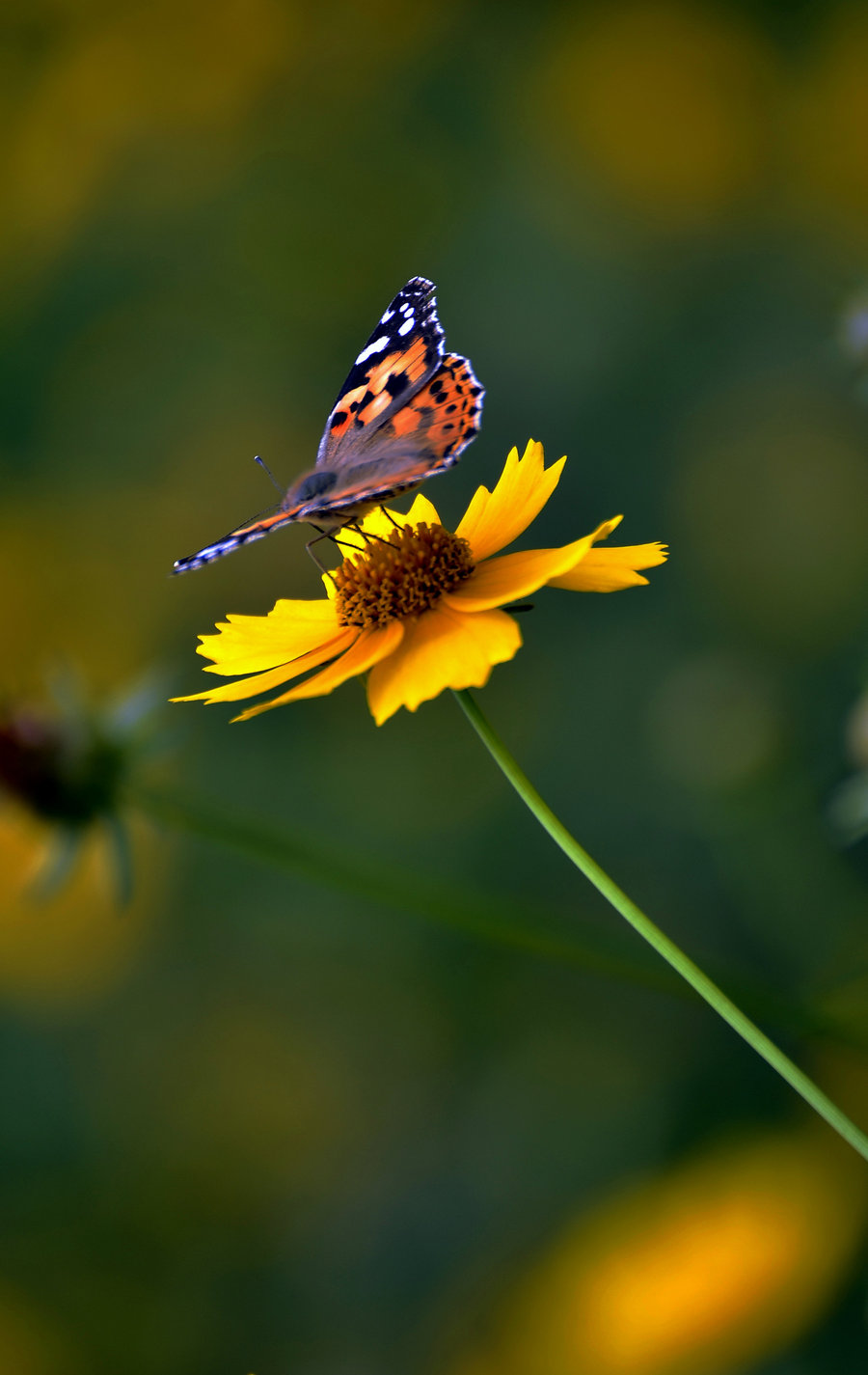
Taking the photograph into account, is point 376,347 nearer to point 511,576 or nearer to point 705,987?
point 511,576

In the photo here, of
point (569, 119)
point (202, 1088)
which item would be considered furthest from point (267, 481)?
point (202, 1088)

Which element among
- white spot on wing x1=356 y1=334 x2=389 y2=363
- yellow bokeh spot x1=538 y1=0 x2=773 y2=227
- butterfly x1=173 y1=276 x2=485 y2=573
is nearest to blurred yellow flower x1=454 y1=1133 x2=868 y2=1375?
butterfly x1=173 y1=276 x2=485 y2=573

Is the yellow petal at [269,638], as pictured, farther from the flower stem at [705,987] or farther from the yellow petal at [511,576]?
the flower stem at [705,987]

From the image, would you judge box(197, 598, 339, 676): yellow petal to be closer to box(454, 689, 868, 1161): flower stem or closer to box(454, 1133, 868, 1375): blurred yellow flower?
box(454, 689, 868, 1161): flower stem

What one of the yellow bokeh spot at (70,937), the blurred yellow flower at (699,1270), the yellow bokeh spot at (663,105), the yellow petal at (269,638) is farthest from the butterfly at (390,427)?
the yellow bokeh spot at (663,105)

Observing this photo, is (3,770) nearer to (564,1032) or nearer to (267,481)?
(564,1032)

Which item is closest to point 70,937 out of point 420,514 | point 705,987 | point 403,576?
point 420,514
